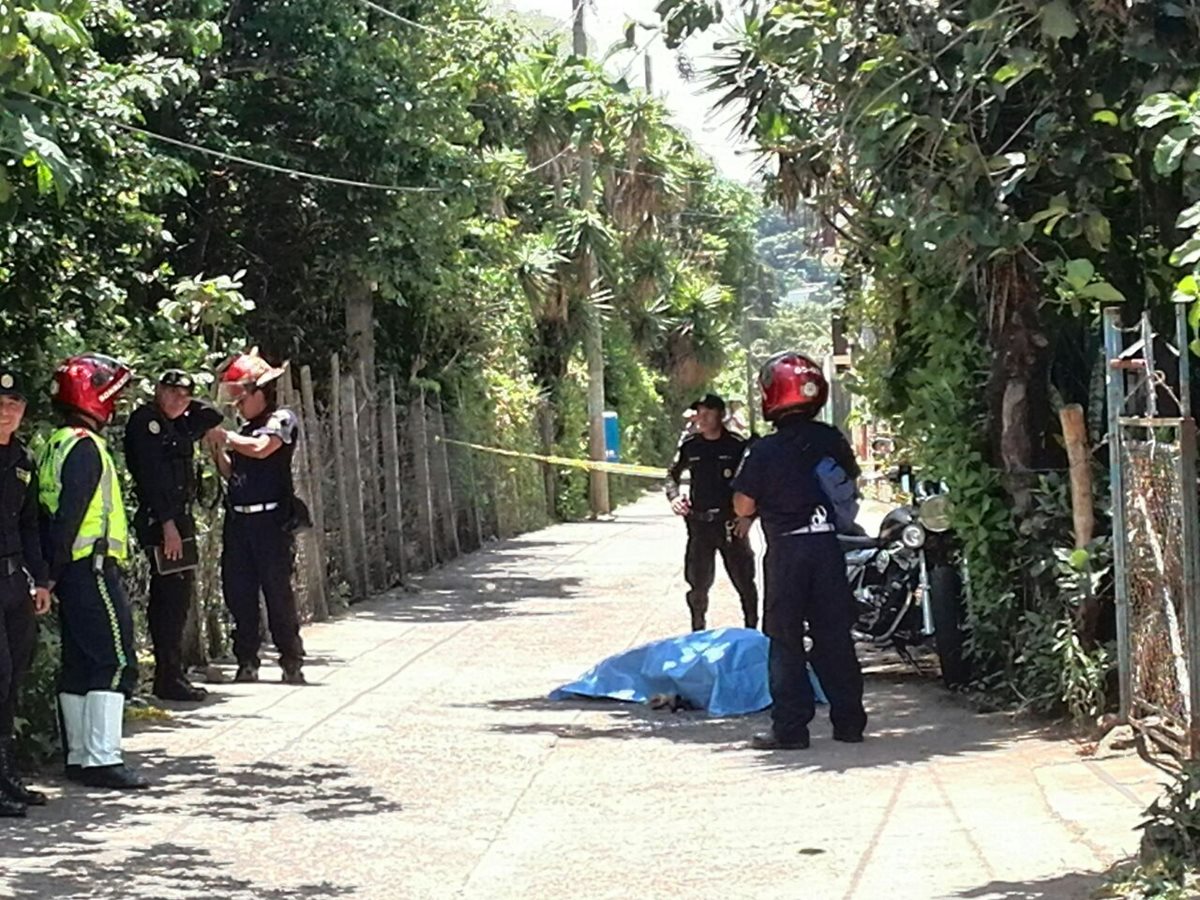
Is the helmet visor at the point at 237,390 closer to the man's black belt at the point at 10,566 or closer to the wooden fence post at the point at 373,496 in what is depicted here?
the man's black belt at the point at 10,566

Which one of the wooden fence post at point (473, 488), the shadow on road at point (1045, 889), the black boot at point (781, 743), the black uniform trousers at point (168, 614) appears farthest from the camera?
the wooden fence post at point (473, 488)

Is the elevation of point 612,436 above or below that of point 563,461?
above

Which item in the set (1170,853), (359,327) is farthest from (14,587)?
(359,327)

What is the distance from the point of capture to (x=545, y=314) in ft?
117

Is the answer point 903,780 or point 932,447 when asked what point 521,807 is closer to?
point 903,780

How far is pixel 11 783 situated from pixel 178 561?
3.13 meters

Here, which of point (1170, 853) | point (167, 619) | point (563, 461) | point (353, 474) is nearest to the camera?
point (1170, 853)

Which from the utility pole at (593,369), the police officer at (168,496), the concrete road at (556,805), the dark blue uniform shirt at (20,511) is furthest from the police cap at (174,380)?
the utility pole at (593,369)

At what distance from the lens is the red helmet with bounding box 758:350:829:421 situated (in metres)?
10.2

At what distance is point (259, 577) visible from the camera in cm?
1237

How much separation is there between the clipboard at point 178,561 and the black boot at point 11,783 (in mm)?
2775

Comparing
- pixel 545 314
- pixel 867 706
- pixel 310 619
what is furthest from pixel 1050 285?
pixel 545 314

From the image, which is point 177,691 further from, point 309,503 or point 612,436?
point 612,436

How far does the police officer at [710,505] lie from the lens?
44.4 feet
